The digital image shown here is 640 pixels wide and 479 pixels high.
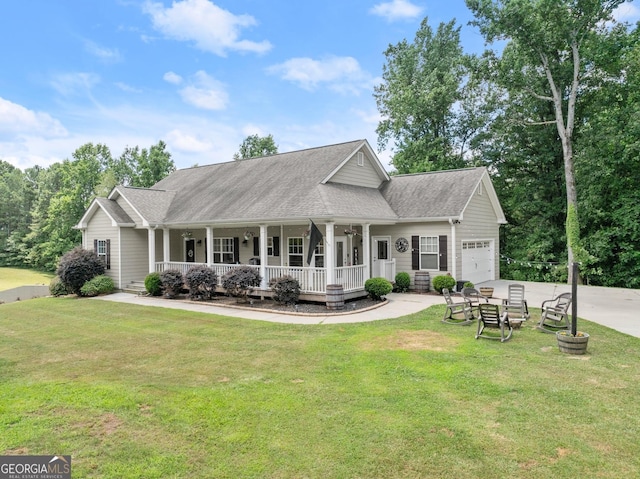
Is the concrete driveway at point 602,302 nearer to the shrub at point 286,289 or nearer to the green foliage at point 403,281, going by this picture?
the green foliage at point 403,281

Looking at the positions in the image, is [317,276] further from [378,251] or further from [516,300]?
[516,300]

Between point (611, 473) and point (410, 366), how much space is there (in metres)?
3.68

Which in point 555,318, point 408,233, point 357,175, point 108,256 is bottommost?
point 555,318

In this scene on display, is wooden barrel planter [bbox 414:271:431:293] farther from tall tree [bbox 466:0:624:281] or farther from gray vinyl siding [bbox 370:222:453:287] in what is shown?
tall tree [bbox 466:0:624:281]

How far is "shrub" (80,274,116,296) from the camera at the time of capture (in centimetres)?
1836

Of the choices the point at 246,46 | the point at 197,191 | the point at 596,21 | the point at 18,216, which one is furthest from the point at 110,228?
the point at 18,216

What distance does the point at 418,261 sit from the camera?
58.5 ft

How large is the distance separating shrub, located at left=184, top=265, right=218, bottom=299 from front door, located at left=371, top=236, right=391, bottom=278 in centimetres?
738

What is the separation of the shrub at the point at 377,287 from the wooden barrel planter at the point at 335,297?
1.60 metres

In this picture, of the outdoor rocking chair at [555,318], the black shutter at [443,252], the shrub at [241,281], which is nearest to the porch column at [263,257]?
the shrub at [241,281]

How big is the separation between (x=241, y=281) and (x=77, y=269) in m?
9.54

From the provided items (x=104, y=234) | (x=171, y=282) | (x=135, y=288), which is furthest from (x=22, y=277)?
(x=171, y=282)

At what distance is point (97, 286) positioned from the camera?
18.5 meters

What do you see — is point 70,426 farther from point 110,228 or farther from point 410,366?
point 110,228
